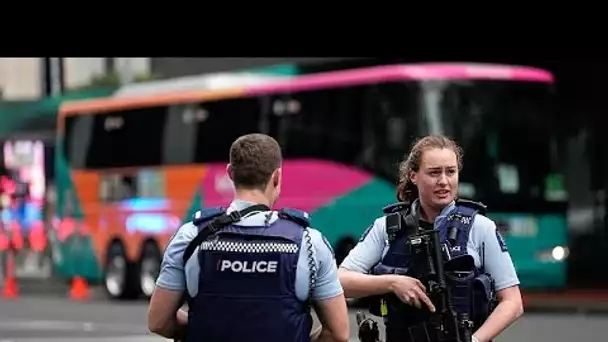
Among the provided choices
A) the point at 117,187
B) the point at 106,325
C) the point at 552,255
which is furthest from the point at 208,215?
the point at 117,187

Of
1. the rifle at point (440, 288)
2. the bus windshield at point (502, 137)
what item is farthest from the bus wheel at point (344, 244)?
the rifle at point (440, 288)

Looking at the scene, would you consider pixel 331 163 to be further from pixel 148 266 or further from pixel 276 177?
pixel 276 177

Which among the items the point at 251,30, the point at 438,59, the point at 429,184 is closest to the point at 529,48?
the point at 438,59

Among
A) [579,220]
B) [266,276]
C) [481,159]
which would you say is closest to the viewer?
[266,276]

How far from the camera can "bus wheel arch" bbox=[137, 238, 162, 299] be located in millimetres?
22203

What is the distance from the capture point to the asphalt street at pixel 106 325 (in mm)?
15727

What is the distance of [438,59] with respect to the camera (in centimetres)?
1962

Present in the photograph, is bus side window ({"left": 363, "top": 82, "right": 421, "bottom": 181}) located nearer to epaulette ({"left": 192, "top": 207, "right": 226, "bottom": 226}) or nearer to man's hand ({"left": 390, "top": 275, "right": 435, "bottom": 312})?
man's hand ({"left": 390, "top": 275, "right": 435, "bottom": 312})

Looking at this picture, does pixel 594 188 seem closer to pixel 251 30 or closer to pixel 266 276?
pixel 251 30

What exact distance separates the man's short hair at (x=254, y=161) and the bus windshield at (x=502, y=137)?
46.9 ft

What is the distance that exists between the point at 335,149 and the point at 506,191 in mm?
2407

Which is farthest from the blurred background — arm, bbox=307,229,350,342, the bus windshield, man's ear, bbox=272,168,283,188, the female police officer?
man's ear, bbox=272,168,283,188

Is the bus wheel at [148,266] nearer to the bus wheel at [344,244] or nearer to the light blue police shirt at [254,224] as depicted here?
the bus wheel at [344,244]

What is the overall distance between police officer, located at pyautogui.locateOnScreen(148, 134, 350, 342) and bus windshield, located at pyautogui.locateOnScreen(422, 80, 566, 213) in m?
14.3
